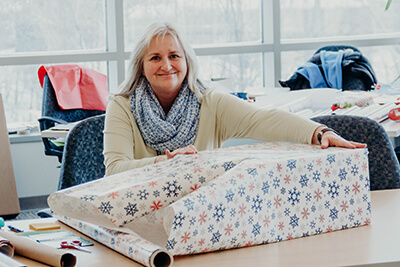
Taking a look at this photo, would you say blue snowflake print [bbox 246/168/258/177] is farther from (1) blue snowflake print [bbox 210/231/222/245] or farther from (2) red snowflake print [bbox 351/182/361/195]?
(2) red snowflake print [bbox 351/182/361/195]

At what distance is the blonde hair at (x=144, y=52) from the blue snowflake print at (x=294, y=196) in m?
1.04

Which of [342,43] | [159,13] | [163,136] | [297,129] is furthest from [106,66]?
[297,129]

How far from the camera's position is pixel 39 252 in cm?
134

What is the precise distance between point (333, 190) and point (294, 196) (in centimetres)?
11

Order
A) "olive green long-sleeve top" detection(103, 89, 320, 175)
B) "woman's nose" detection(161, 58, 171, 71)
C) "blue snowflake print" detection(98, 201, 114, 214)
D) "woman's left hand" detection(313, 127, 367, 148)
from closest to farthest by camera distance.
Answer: "blue snowflake print" detection(98, 201, 114, 214)
"woman's left hand" detection(313, 127, 367, 148)
"olive green long-sleeve top" detection(103, 89, 320, 175)
"woman's nose" detection(161, 58, 171, 71)

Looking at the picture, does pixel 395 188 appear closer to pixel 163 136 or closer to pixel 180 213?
pixel 163 136

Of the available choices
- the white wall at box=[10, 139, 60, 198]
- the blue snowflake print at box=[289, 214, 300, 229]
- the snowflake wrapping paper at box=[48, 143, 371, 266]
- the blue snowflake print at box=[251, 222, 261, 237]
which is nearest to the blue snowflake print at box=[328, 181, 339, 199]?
the snowflake wrapping paper at box=[48, 143, 371, 266]

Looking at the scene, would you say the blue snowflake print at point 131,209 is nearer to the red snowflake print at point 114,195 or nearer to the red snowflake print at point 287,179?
the red snowflake print at point 114,195

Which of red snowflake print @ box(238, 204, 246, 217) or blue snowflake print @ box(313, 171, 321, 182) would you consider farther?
blue snowflake print @ box(313, 171, 321, 182)

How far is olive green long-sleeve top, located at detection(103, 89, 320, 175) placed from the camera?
210 cm

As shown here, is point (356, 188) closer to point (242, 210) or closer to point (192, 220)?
point (242, 210)

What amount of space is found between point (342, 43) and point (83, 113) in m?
2.30

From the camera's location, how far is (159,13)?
5.16m

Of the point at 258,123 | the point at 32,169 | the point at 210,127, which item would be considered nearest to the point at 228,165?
the point at 258,123
